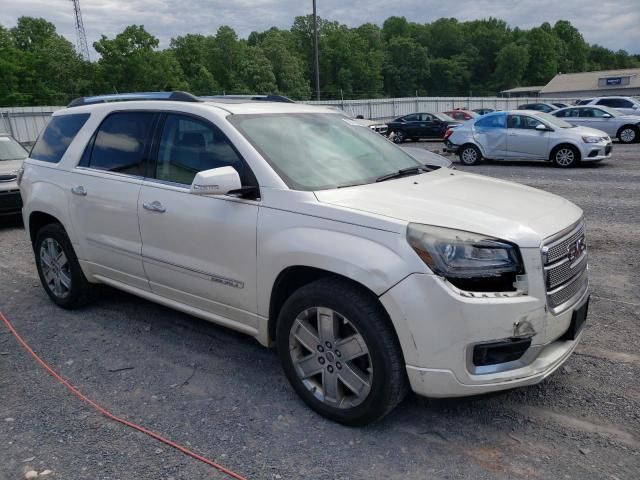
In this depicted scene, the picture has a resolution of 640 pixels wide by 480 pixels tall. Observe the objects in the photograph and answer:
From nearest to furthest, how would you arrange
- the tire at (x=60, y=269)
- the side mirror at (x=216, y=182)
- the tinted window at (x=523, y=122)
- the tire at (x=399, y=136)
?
the side mirror at (x=216, y=182) < the tire at (x=60, y=269) < the tinted window at (x=523, y=122) < the tire at (x=399, y=136)

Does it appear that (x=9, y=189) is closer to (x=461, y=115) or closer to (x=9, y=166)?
(x=9, y=166)

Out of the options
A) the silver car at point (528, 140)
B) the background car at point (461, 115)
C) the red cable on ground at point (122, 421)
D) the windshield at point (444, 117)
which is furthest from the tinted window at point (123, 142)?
the background car at point (461, 115)

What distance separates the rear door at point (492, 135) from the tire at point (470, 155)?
0.23 m

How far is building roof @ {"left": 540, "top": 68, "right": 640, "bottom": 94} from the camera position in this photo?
224ft

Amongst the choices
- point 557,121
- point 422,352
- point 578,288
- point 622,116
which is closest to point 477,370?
point 422,352

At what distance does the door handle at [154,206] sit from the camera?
3809 mm

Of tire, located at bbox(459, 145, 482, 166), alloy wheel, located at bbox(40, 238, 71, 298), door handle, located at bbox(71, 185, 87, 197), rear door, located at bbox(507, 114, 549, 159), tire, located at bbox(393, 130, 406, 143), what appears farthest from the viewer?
tire, located at bbox(393, 130, 406, 143)

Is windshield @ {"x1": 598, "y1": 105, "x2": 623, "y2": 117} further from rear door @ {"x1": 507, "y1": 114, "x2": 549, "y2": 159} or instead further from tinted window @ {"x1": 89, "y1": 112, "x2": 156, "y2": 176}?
tinted window @ {"x1": 89, "y1": 112, "x2": 156, "y2": 176}

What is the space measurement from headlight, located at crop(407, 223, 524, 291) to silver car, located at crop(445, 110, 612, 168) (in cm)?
1294

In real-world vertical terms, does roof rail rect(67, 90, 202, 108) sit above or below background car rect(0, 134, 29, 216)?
above

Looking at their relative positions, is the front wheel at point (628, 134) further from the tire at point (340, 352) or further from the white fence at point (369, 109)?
the tire at point (340, 352)

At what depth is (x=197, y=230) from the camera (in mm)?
3588

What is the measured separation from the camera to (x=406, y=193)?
129 inches

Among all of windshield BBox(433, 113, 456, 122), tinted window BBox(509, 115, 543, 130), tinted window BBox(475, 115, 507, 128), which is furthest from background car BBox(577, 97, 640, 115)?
tinted window BBox(509, 115, 543, 130)
